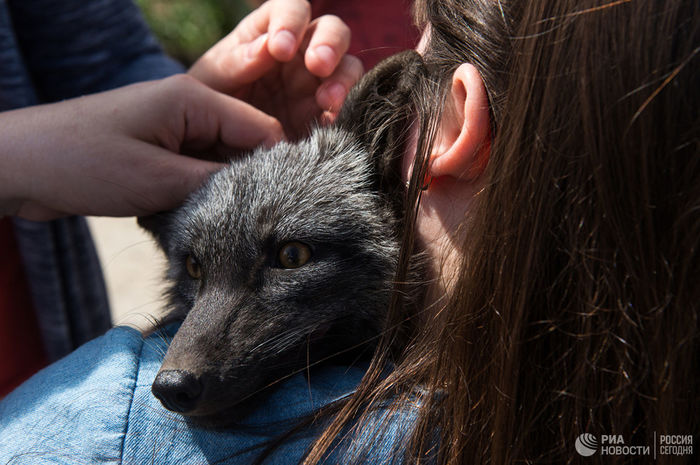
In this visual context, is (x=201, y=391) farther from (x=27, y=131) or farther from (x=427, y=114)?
(x=27, y=131)

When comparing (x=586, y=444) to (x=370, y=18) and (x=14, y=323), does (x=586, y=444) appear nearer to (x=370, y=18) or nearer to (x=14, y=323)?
(x=14, y=323)

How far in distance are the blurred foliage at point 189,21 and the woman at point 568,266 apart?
360 inches

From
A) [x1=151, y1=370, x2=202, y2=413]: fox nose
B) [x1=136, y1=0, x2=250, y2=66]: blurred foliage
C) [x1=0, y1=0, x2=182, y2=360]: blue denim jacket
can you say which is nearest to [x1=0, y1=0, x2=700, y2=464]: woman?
[x1=151, y1=370, x2=202, y2=413]: fox nose

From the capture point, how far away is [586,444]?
48.2 inches

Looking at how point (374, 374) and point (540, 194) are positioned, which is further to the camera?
point (374, 374)

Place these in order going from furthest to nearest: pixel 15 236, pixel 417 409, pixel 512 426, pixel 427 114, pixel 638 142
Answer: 1. pixel 15 236
2. pixel 427 114
3. pixel 417 409
4. pixel 512 426
5. pixel 638 142

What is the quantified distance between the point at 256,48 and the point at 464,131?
1.28 m

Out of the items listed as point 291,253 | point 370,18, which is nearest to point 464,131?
point 291,253

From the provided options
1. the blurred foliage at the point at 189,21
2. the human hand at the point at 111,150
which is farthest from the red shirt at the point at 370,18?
the blurred foliage at the point at 189,21

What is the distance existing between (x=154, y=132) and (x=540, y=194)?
1.39 meters

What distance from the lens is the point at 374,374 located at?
145 cm

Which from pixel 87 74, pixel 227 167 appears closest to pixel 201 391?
pixel 227 167

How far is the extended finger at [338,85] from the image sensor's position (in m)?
2.37

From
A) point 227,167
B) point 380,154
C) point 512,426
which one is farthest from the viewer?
point 227,167
